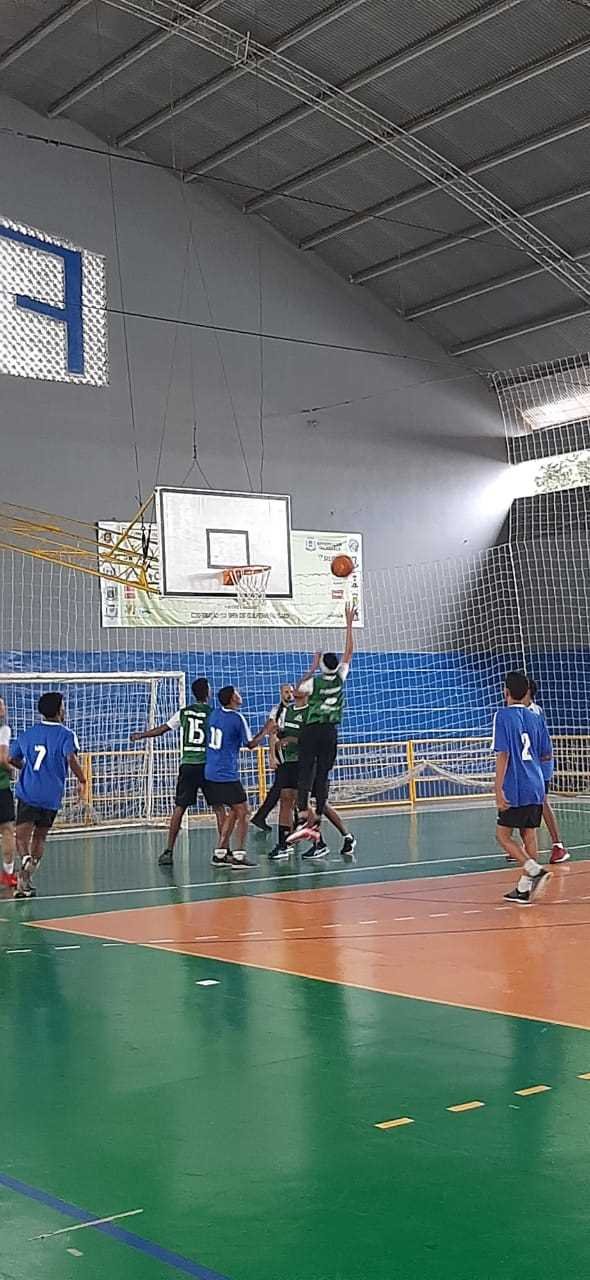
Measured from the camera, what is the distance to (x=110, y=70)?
2341 cm

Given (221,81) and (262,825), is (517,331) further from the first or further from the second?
(262,825)

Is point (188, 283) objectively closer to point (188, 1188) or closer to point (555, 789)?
point (555, 789)

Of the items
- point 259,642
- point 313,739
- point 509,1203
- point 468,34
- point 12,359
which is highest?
point 468,34

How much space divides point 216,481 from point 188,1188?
22.7 metres

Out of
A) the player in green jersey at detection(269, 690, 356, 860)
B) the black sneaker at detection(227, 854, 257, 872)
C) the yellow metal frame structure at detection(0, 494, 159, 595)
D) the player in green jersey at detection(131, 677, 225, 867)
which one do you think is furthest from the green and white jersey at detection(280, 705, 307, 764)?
the yellow metal frame structure at detection(0, 494, 159, 595)

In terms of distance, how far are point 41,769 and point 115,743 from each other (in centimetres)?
1095

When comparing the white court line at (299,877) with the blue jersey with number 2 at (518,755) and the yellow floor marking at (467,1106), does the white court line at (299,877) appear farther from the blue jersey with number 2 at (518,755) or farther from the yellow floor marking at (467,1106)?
the yellow floor marking at (467,1106)

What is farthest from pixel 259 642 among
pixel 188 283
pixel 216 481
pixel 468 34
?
pixel 468 34

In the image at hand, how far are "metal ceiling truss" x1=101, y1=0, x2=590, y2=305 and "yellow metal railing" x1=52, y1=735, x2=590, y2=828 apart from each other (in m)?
9.15

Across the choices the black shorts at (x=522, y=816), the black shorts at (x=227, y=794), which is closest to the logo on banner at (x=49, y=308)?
the black shorts at (x=227, y=794)

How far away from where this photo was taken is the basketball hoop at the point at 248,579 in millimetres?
21016

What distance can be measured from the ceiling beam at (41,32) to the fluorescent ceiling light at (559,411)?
12804 mm

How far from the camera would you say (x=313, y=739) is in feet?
48.3

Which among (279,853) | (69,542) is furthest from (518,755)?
(69,542)
